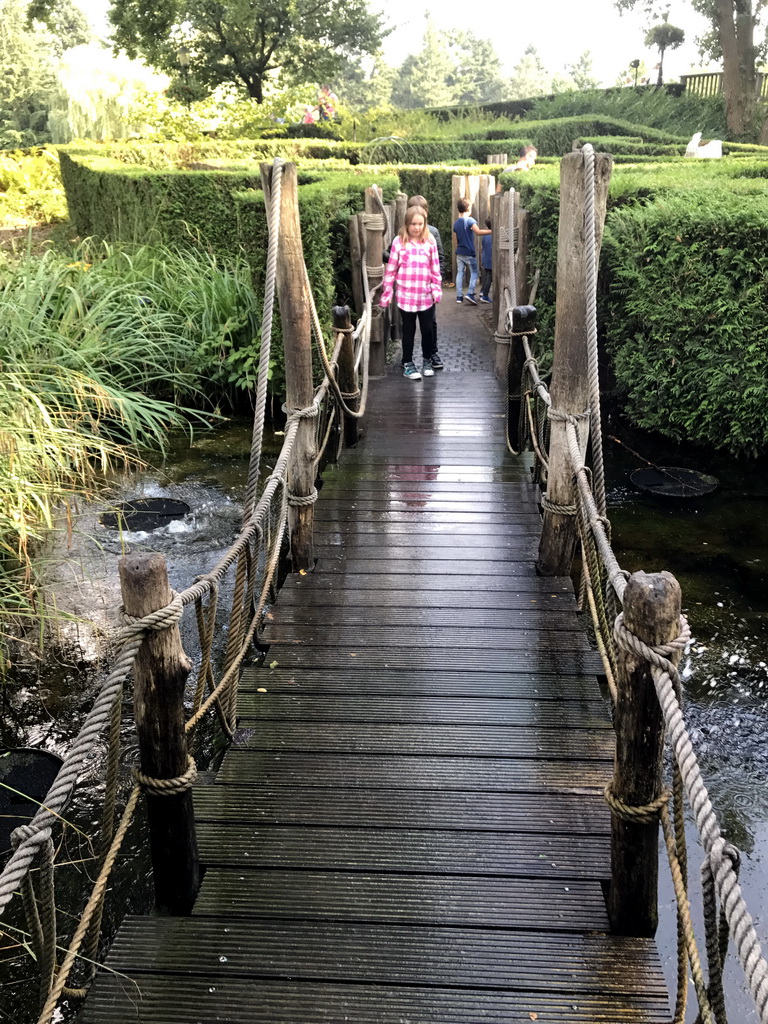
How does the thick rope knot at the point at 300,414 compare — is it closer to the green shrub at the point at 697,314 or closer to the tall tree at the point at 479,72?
the green shrub at the point at 697,314

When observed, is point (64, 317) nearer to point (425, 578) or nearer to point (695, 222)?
point (425, 578)

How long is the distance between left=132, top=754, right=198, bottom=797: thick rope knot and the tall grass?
11.1 ft

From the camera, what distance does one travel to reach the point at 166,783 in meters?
2.38

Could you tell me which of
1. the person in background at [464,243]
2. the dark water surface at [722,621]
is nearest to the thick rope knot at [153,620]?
the dark water surface at [722,621]

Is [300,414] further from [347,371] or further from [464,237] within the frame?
[464,237]

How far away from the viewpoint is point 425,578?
466 cm

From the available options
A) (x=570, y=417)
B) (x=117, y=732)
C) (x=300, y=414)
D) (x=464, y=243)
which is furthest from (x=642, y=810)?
(x=464, y=243)

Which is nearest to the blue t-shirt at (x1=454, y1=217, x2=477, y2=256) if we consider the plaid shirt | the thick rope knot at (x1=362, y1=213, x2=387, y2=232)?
the thick rope knot at (x1=362, y1=213, x2=387, y2=232)

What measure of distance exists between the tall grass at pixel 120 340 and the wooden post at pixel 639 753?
4.14 metres

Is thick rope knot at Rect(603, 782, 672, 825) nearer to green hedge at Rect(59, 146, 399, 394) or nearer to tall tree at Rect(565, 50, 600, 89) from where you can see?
green hedge at Rect(59, 146, 399, 394)

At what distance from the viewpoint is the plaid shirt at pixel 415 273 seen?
7395 mm

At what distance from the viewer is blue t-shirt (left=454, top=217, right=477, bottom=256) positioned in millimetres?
10595

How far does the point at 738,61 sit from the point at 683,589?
21.8 m

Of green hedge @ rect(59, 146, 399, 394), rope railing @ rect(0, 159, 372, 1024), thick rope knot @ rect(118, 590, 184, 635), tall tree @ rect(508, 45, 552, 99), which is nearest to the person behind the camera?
rope railing @ rect(0, 159, 372, 1024)
